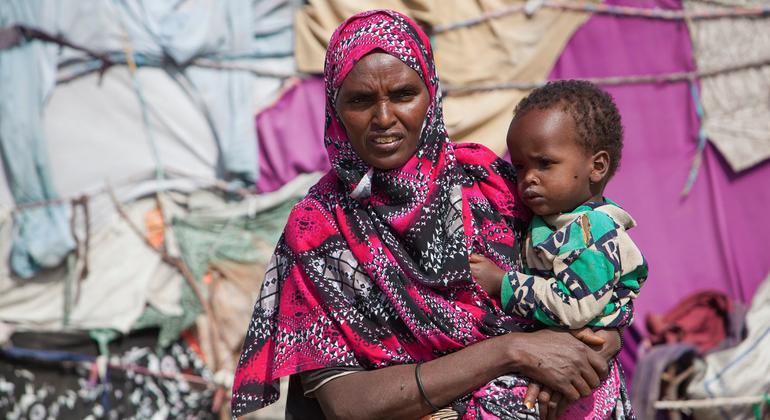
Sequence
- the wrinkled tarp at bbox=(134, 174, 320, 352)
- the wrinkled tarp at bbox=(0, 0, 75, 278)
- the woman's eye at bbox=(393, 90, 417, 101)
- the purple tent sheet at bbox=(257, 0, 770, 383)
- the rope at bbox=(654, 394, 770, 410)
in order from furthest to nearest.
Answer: the purple tent sheet at bbox=(257, 0, 770, 383) < the wrinkled tarp at bbox=(134, 174, 320, 352) < the wrinkled tarp at bbox=(0, 0, 75, 278) < the rope at bbox=(654, 394, 770, 410) < the woman's eye at bbox=(393, 90, 417, 101)

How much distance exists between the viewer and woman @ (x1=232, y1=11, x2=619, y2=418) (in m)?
1.88

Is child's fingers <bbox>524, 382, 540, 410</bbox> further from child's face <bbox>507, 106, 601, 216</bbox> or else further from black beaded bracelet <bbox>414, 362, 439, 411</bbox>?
child's face <bbox>507, 106, 601, 216</bbox>

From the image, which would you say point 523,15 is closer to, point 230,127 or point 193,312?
point 230,127

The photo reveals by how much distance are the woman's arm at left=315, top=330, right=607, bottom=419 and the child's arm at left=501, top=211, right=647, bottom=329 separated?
0.06 metres

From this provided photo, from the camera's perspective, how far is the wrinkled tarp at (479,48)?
429cm

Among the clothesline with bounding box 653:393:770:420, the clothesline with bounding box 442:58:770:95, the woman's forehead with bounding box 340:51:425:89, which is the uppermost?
the clothesline with bounding box 442:58:770:95

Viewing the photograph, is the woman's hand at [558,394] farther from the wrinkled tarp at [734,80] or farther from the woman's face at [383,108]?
the wrinkled tarp at [734,80]

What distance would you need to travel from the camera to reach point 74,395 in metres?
4.20

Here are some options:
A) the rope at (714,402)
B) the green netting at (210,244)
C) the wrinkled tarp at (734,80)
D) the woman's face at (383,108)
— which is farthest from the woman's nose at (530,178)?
the wrinkled tarp at (734,80)

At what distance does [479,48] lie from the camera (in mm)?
4375

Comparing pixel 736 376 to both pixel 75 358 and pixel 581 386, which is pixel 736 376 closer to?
pixel 581 386

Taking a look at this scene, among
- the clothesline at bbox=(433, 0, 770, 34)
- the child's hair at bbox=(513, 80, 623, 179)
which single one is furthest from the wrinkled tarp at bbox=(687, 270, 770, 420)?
the child's hair at bbox=(513, 80, 623, 179)

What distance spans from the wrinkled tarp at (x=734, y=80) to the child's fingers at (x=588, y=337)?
285 centimetres

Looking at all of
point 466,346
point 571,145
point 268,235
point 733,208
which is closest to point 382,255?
point 466,346
